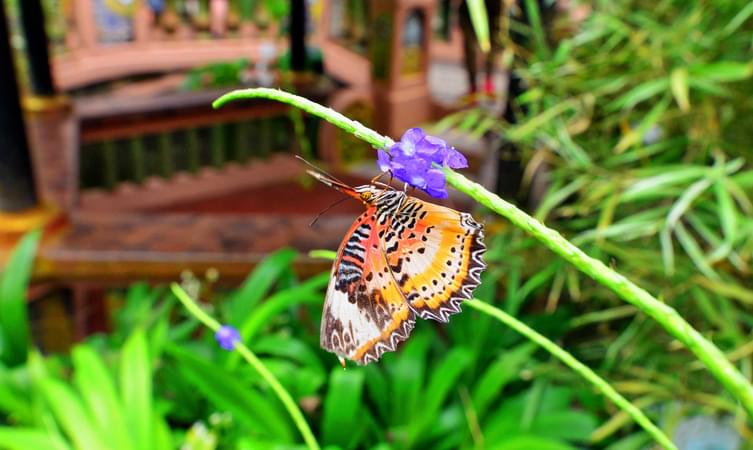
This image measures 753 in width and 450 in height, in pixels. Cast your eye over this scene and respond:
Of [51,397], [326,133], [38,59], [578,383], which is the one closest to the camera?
[51,397]

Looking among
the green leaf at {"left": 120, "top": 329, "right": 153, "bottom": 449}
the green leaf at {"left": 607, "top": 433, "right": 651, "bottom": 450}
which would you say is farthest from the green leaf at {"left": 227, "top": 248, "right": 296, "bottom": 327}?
the green leaf at {"left": 607, "top": 433, "right": 651, "bottom": 450}

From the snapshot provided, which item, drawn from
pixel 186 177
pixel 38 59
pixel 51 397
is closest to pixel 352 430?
pixel 51 397

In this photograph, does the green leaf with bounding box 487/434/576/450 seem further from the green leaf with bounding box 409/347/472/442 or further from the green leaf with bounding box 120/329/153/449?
the green leaf with bounding box 120/329/153/449

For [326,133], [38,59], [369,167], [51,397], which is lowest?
→ [369,167]

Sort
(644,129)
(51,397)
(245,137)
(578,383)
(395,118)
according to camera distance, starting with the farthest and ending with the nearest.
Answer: (395,118)
(245,137)
(578,383)
(644,129)
(51,397)

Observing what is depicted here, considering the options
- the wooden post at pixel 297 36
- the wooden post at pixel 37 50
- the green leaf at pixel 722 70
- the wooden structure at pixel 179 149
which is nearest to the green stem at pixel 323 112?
the green leaf at pixel 722 70

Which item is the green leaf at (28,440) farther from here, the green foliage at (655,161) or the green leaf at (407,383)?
the green foliage at (655,161)

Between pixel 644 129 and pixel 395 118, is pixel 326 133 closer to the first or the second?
pixel 395 118
